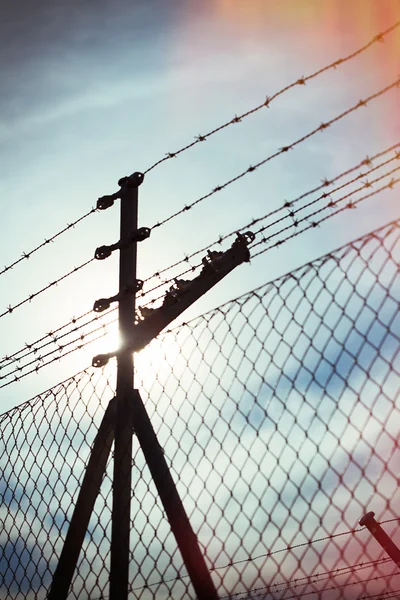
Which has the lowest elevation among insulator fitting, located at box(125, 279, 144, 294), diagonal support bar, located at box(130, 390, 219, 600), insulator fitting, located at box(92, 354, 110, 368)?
diagonal support bar, located at box(130, 390, 219, 600)

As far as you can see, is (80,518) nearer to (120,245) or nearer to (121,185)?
(120,245)

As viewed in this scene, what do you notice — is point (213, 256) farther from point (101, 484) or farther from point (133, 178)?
point (101, 484)

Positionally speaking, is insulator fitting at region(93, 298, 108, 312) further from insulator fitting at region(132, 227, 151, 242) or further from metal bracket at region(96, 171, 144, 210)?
metal bracket at region(96, 171, 144, 210)

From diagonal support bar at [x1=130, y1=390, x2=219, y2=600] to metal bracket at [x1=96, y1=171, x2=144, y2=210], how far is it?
1.63 metres

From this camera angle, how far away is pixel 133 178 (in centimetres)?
438

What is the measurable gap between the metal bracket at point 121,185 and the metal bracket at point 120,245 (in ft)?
1.17

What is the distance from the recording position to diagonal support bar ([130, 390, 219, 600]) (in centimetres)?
312

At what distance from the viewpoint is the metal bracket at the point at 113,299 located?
404cm

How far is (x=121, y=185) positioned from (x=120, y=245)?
0.47 meters

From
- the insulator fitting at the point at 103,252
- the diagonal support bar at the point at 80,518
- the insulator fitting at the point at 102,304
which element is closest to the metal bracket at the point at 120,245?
the insulator fitting at the point at 103,252

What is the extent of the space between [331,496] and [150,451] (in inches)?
48.3

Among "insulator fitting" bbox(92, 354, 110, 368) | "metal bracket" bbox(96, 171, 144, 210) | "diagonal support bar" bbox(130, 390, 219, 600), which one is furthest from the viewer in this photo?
"metal bracket" bbox(96, 171, 144, 210)

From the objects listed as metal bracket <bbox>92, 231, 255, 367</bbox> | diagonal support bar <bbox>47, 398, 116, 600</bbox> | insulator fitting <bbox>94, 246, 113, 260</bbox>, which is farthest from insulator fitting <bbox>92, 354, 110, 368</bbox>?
insulator fitting <bbox>94, 246, 113, 260</bbox>

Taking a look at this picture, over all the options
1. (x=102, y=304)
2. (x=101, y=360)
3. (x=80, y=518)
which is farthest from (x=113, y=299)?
(x=80, y=518)
